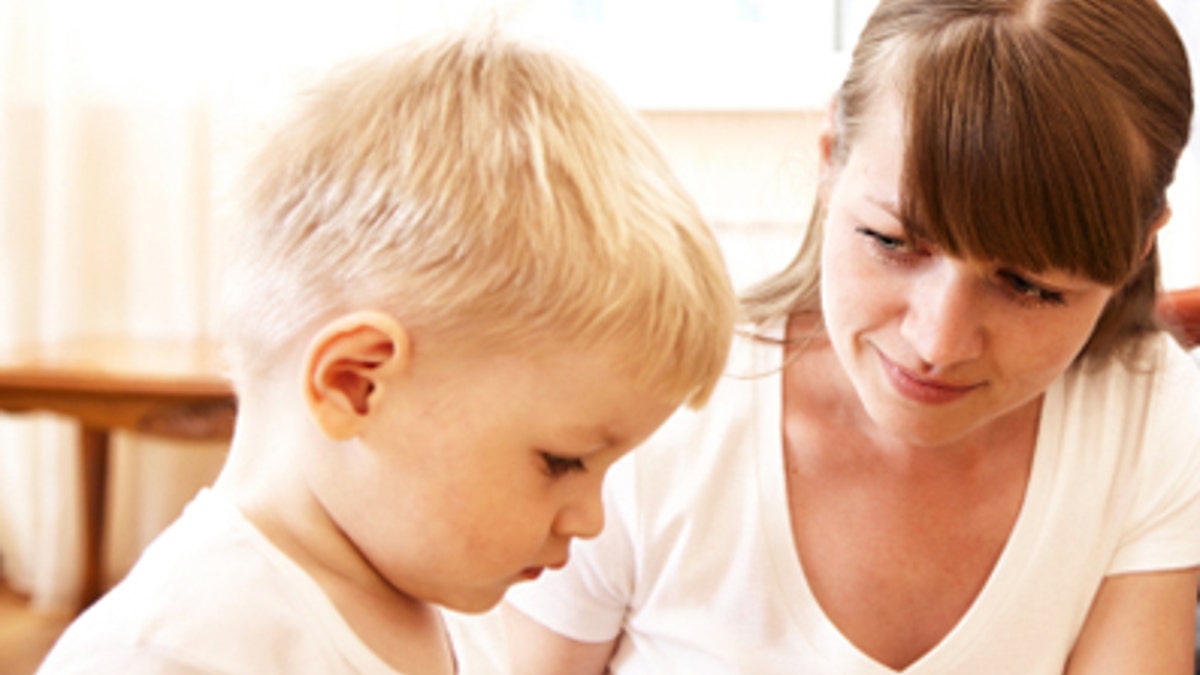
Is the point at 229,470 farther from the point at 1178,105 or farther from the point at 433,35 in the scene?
the point at 1178,105

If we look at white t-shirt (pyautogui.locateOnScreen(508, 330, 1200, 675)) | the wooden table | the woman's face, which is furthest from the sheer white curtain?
the woman's face

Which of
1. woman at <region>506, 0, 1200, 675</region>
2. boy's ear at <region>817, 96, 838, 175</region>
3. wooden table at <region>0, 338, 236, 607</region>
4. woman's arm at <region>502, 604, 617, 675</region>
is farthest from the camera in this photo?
wooden table at <region>0, 338, 236, 607</region>

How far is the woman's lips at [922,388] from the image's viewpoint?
47.4 inches

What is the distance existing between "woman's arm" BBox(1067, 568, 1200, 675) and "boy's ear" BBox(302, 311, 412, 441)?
32.8 inches

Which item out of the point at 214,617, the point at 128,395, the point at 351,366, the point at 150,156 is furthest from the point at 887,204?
the point at 150,156

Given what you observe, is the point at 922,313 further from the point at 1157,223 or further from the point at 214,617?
the point at 214,617

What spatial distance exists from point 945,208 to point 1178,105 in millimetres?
239

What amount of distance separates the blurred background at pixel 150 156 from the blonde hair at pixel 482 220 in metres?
2.28

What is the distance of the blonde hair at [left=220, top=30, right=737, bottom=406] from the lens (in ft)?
2.83

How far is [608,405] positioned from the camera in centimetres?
90

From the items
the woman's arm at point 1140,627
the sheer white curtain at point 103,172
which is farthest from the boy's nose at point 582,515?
the sheer white curtain at point 103,172

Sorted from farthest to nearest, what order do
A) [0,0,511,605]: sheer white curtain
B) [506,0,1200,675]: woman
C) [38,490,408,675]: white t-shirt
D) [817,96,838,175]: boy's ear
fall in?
[0,0,511,605]: sheer white curtain → [817,96,838,175]: boy's ear → [506,0,1200,675]: woman → [38,490,408,675]: white t-shirt

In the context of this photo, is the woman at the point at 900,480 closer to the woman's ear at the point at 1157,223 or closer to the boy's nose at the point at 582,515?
the woman's ear at the point at 1157,223

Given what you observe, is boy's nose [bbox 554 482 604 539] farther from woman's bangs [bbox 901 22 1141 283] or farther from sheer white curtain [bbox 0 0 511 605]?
sheer white curtain [bbox 0 0 511 605]
